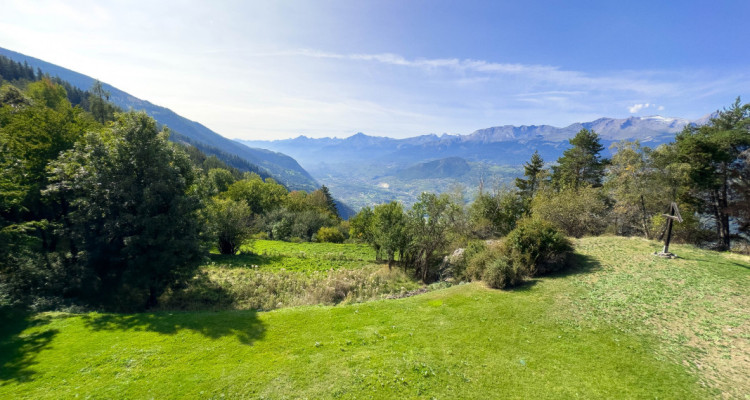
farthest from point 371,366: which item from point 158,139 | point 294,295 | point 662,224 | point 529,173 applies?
point 529,173

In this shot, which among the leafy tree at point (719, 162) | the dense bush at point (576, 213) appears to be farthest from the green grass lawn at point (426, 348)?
the leafy tree at point (719, 162)

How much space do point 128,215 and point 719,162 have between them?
4873 centimetres

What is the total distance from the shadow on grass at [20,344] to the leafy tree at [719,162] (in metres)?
44.3

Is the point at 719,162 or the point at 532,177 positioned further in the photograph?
the point at 532,177

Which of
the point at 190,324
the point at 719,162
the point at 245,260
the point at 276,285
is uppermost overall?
the point at 719,162

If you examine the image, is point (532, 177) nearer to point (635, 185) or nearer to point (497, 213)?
point (497, 213)

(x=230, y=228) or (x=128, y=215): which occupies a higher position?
(x=128, y=215)

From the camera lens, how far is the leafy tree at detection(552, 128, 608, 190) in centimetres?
4222

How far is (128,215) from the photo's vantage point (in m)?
15.9

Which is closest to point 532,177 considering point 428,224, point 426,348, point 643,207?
point 643,207

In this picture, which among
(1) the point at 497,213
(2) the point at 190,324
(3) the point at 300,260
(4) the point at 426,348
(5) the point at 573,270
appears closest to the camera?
(4) the point at 426,348

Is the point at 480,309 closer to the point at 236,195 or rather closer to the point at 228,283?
the point at 228,283

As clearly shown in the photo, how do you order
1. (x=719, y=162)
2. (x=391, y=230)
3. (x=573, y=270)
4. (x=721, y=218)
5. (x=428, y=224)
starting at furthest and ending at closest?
(x=721, y=218)
(x=391, y=230)
(x=719, y=162)
(x=428, y=224)
(x=573, y=270)

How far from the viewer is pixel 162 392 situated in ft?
29.1
